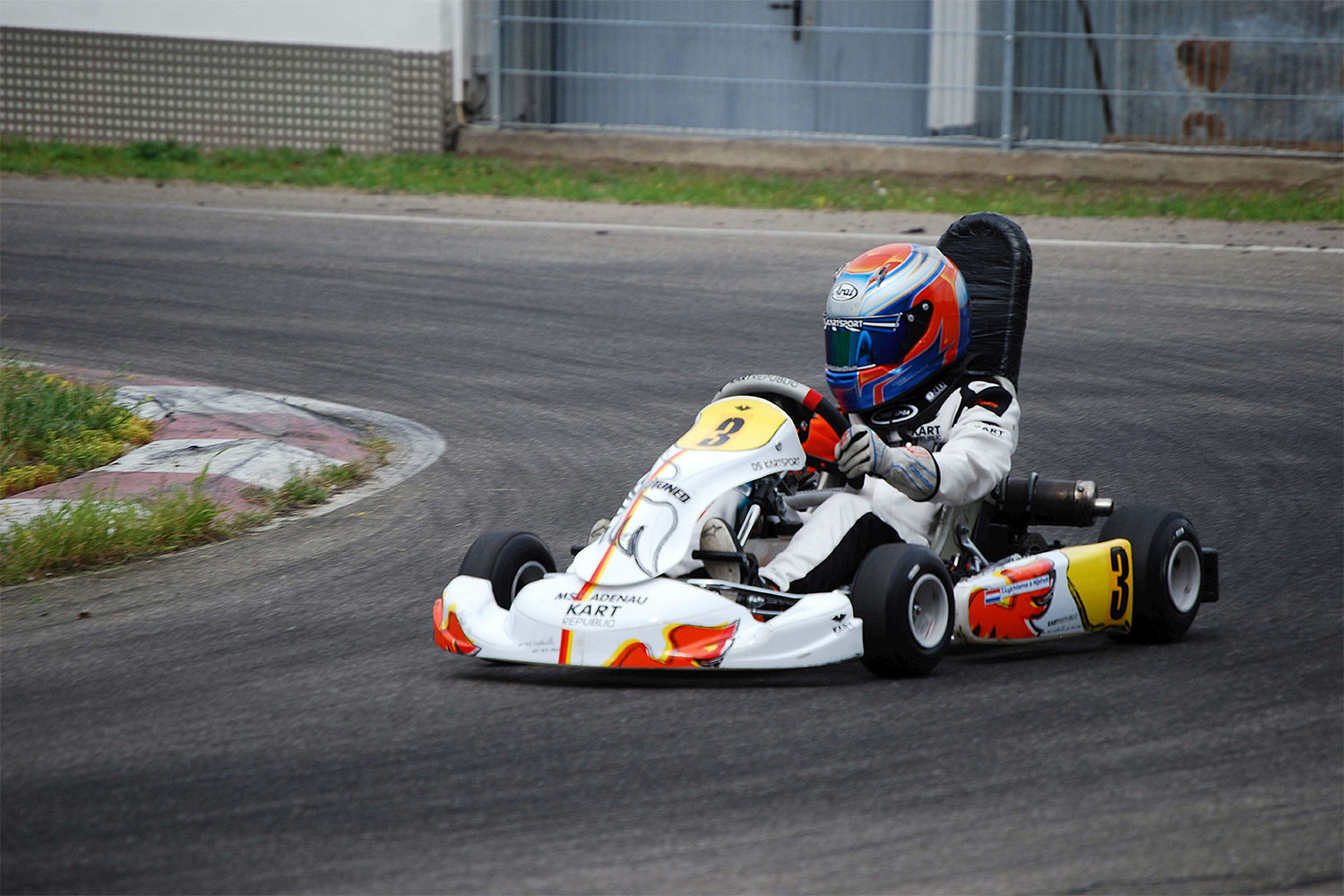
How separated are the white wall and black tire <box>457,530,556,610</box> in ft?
37.8

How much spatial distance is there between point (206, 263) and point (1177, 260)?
6.06 m

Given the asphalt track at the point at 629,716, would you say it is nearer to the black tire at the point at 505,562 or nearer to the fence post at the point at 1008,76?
the black tire at the point at 505,562

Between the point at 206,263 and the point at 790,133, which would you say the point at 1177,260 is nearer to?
the point at 790,133

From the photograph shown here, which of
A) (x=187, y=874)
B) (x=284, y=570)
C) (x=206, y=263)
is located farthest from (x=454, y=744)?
(x=206, y=263)

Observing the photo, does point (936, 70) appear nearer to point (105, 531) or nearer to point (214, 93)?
point (214, 93)

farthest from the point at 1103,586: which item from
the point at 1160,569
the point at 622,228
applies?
the point at 622,228

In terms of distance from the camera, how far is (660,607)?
142 inches

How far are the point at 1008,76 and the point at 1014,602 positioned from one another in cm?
1000

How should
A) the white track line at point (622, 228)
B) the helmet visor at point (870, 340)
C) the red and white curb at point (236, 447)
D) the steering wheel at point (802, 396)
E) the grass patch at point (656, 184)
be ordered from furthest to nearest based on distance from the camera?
the grass patch at point (656, 184), the white track line at point (622, 228), the red and white curb at point (236, 447), the helmet visor at point (870, 340), the steering wheel at point (802, 396)

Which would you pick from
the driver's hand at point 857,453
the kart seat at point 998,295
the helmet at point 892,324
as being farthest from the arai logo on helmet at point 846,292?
the driver's hand at point 857,453

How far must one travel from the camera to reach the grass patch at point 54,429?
5539 millimetres

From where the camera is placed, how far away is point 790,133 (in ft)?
46.3

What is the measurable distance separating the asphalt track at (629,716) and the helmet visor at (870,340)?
0.87 metres

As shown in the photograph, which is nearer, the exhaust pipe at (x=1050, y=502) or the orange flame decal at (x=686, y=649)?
the orange flame decal at (x=686, y=649)
